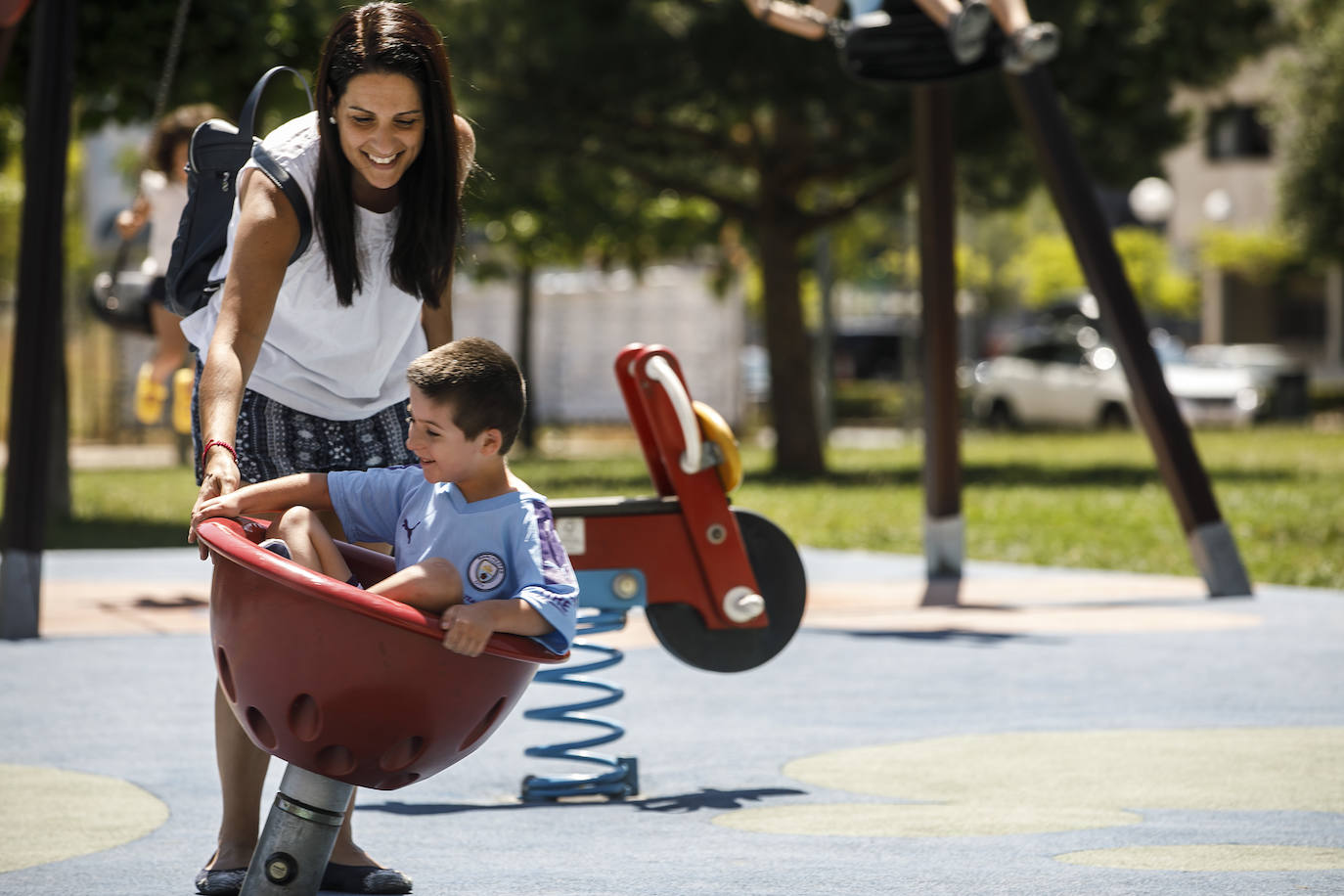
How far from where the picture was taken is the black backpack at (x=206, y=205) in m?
3.53

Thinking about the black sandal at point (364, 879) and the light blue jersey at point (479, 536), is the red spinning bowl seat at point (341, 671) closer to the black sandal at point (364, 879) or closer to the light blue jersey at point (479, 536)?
the light blue jersey at point (479, 536)

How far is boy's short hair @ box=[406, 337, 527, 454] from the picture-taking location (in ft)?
9.75

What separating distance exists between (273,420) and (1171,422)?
5.54 m

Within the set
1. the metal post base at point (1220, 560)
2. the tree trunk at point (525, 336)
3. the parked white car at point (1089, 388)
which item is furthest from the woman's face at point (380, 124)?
the parked white car at point (1089, 388)

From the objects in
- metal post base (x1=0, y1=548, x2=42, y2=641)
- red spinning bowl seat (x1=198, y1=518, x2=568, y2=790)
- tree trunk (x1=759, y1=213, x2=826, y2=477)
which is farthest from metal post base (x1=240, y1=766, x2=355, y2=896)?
tree trunk (x1=759, y1=213, x2=826, y2=477)

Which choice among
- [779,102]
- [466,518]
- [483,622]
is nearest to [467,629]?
[483,622]

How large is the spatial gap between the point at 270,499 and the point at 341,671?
1.31ft

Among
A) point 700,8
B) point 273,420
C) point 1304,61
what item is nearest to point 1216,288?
point 1304,61

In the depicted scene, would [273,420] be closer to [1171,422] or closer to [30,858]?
[30,858]

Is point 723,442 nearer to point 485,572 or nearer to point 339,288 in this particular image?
point 339,288

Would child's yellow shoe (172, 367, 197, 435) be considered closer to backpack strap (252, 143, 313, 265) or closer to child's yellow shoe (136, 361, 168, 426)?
child's yellow shoe (136, 361, 168, 426)

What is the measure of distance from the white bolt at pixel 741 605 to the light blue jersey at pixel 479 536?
5.15 ft

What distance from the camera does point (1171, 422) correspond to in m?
8.21

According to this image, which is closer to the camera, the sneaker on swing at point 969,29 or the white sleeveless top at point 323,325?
the white sleeveless top at point 323,325
